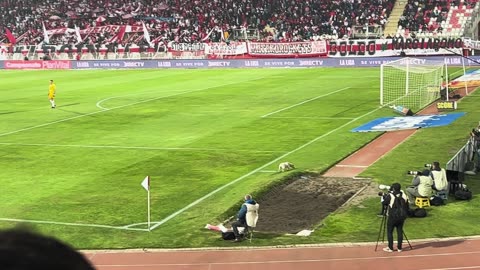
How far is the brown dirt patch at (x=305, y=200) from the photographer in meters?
17.1

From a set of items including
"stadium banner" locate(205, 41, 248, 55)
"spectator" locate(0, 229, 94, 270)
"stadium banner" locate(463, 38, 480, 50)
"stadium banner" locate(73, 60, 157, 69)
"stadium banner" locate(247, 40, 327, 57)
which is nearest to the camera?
"spectator" locate(0, 229, 94, 270)

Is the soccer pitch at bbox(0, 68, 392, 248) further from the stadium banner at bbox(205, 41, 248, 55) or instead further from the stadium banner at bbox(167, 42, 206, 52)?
the stadium banner at bbox(167, 42, 206, 52)

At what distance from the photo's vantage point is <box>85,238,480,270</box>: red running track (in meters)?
13.7

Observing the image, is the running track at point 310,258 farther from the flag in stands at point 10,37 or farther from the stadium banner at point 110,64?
the flag in stands at point 10,37

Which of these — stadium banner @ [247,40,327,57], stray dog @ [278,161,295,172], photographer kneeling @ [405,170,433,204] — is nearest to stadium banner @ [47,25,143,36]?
stadium banner @ [247,40,327,57]

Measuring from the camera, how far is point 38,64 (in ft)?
258

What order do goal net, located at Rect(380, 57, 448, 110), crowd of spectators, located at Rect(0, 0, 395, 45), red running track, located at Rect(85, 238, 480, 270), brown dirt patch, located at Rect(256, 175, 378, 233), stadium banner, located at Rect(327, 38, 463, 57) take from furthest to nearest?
crowd of spectators, located at Rect(0, 0, 395, 45), stadium banner, located at Rect(327, 38, 463, 57), goal net, located at Rect(380, 57, 448, 110), brown dirt patch, located at Rect(256, 175, 378, 233), red running track, located at Rect(85, 238, 480, 270)

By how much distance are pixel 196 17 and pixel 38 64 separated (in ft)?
Result: 68.8

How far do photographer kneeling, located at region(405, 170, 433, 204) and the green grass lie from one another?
2.07 feet

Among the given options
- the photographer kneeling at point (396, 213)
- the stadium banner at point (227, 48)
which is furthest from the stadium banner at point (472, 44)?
the photographer kneeling at point (396, 213)

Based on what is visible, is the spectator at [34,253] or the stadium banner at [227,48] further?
the stadium banner at [227,48]

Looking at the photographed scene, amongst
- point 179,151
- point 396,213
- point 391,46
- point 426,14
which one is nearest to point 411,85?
point 391,46

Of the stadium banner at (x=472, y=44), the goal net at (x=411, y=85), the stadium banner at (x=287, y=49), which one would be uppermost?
the stadium banner at (x=472, y=44)

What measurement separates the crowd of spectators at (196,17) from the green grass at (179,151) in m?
29.3
